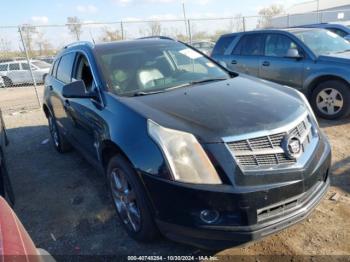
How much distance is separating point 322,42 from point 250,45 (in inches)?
58.6

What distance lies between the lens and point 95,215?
367cm

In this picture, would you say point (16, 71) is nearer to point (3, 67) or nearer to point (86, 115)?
point (3, 67)

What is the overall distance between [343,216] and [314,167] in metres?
0.92

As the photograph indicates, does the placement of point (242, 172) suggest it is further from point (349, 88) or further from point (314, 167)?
point (349, 88)

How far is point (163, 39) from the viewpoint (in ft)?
15.0

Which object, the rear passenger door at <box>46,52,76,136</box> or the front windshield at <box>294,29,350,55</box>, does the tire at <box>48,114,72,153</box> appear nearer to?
the rear passenger door at <box>46,52,76,136</box>

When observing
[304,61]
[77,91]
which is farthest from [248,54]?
[77,91]

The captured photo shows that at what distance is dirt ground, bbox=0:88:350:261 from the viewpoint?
293cm

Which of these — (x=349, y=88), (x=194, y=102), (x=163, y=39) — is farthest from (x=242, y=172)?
(x=349, y=88)

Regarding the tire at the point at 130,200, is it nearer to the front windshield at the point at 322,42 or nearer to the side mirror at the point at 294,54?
the side mirror at the point at 294,54

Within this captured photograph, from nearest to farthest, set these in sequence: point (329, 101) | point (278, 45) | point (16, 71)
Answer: point (329, 101) → point (278, 45) → point (16, 71)

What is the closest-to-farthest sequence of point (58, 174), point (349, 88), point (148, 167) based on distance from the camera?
point (148, 167)
point (58, 174)
point (349, 88)

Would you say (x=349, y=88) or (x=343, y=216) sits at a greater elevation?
(x=349, y=88)

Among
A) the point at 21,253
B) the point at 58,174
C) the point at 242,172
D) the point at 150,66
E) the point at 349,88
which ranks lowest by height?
the point at 58,174
